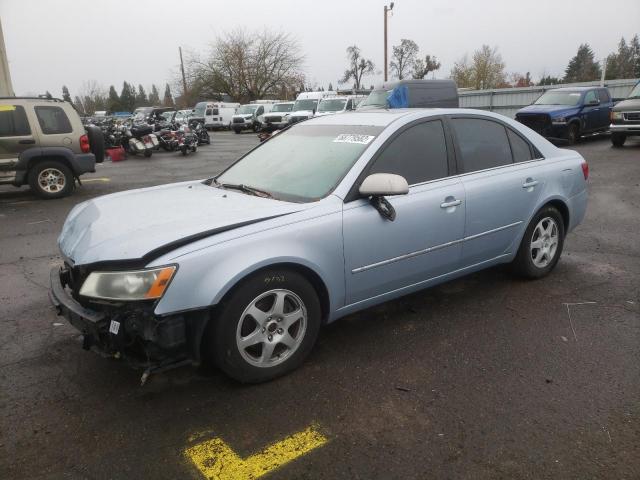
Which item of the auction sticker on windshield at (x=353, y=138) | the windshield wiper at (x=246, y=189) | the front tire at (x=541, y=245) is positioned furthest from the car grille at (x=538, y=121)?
the windshield wiper at (x=246, y=189)

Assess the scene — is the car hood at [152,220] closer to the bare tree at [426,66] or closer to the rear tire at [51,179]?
the rear tire at [51,179]

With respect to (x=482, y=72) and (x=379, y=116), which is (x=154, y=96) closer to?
(x=482, y=72)

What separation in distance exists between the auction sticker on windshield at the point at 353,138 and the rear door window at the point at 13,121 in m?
8.00

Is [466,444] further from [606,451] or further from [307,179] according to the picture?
[307,179]

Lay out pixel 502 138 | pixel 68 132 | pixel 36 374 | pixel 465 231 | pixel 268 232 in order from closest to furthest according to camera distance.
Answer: pixel 268 232 < pixel 36 374 < pixel 465 231 < pixel 502 138 < pixel 68 132

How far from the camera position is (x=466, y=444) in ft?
8.00

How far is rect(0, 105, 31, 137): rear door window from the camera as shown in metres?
9.07

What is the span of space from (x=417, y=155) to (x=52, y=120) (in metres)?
8.41

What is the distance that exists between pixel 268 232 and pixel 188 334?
0.70 metres

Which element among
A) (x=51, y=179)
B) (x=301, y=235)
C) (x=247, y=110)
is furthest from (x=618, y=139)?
(x=247, y=110)

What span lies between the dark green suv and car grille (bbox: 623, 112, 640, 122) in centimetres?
1394

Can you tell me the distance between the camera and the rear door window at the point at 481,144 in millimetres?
3931

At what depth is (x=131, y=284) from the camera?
255 centimetres

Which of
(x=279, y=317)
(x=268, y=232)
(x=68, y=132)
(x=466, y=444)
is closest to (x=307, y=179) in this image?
(x=268, y=232)
